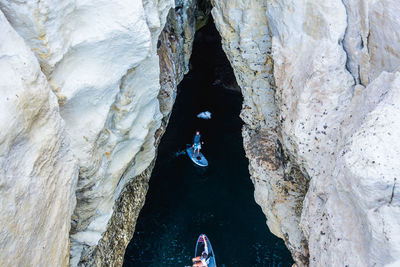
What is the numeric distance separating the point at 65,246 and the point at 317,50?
5350 millimetres

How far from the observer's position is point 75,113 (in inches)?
219

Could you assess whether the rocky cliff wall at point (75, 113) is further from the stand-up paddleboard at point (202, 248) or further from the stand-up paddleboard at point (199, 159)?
the stand-up paddleboard at point (199, 159)

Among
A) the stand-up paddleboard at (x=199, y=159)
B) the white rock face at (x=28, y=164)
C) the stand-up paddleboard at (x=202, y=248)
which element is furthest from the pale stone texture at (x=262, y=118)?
the white rock face at (x=28, y=164)

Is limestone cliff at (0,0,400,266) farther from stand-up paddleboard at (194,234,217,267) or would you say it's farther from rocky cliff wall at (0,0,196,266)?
stand-up paddleboard at (194,234,217,267)

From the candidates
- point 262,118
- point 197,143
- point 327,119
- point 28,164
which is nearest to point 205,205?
point 197,143

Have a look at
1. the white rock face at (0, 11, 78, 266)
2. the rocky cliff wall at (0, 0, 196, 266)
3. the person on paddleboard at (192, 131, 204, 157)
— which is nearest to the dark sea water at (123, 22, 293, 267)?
the person on paddleboard at (192, 131, 204, 157)

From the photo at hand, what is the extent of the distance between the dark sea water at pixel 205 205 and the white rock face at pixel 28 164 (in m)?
6.40

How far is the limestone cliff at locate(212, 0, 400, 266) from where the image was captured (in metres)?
4.26

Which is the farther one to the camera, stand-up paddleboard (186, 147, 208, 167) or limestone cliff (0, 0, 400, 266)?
stand-up paddleboard (186, 147, 208, 167)

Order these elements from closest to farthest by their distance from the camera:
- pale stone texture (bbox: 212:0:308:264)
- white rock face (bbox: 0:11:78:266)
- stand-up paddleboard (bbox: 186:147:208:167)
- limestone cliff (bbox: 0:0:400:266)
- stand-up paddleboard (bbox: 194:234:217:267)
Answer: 1. white rock face (bbox: 0:11:78:266)
2. limestone cliff (bbox: 0:0:400:266)
3. pale stone texture (bbox: 212:0:308:264)
4. stand-up paddleboard (bbox: 194:234:217:267)
5. stand-up paddleboard (bbox: 186:147:208:167)

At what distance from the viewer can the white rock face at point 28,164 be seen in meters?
3.92

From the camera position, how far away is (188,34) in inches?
520

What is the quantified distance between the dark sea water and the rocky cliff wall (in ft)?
10.8

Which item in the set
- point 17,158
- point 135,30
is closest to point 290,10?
point 135,30
